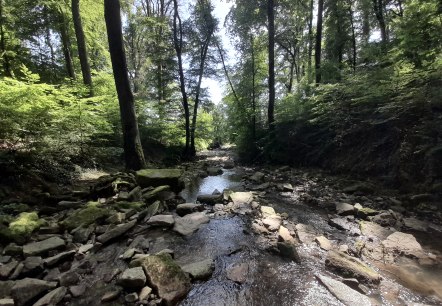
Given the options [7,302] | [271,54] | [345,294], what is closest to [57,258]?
[7,302]

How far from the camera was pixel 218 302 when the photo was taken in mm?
3219

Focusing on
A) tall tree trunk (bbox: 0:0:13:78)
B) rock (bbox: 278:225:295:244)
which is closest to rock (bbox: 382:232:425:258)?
rock (bbox: 278:225:295:244)

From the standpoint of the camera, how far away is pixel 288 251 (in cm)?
418

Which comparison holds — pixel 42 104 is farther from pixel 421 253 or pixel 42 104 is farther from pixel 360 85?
pixel 360 85

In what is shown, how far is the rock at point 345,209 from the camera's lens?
612 cm

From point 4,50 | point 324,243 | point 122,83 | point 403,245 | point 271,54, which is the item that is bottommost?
point 403,245

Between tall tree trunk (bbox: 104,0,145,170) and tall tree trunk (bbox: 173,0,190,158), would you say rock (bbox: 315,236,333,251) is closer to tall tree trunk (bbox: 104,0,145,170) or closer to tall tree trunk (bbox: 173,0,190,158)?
tall tree trunk (bbox: 104,0,145,170)

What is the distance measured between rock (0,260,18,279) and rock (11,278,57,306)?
0.87ft

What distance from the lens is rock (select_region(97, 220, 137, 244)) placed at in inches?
171

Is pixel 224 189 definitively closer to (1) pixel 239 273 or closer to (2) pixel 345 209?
(2) pixel 345 209

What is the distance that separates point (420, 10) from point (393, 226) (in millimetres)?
7264

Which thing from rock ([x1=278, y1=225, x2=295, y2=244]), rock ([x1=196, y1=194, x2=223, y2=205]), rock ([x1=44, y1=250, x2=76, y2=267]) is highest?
rock ([x1=44, y1=250, x2=76, y2=267])

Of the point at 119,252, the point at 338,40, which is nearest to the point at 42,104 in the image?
the point at 119,252

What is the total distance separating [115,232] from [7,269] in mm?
1435
